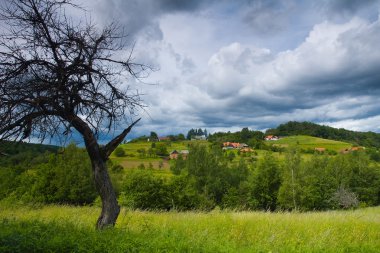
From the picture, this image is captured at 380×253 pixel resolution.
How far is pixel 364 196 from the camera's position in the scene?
62219mm

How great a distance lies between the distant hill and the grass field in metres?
144

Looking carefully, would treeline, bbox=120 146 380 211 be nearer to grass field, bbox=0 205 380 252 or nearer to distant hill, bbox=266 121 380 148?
grass field, bbox=0 205 380 252

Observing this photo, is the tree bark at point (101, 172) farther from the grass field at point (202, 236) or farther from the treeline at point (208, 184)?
the treeline at point (208, 184)


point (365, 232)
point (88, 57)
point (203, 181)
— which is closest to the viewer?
point (88, 57)

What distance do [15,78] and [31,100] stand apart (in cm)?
85

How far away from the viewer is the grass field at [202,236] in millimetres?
6043

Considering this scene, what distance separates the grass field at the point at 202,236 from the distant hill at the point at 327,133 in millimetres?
143857

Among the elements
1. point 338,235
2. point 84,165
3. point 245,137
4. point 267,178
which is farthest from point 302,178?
point 245,137

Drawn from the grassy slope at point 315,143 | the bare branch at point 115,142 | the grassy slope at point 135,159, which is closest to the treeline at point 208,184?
the bare branch at point 115,142

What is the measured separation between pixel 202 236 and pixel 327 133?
6498 inches

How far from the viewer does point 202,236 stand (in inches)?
314

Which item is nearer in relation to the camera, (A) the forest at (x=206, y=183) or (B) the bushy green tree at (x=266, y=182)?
(A) the forest at (x=206, y=183)

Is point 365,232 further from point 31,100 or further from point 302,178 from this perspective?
point 302,178

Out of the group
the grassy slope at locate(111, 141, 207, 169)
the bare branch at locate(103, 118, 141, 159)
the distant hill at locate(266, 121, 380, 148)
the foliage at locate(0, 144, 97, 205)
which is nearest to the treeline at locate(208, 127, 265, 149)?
the distant hill at locate(266, 121, 380, 148)
